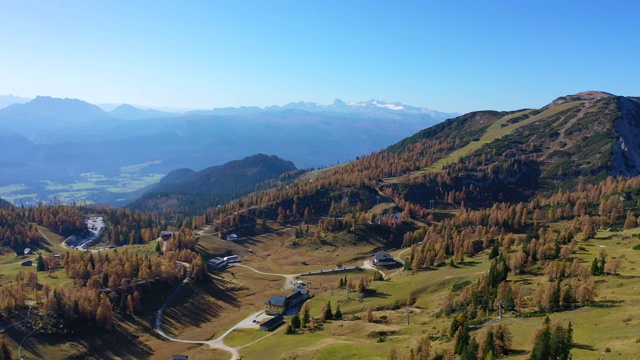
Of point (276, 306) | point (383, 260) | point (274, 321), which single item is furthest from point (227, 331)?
point (383, 260)

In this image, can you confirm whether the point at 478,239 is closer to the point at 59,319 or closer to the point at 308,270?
the point at 308,270

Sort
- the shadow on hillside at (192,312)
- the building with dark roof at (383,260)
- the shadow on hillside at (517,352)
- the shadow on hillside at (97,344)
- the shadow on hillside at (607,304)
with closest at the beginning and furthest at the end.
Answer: the shadow on hillside at (517,352), the shadow on hillside at (607,304), the shadow on hillside at (97,344), the shadow on hillside at (192,312), the building with dark roof at (383,260)

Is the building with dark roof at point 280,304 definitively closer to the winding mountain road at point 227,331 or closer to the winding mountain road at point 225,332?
the winding mountain road at point 227,331

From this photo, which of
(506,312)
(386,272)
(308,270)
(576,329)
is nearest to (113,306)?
(308,270)

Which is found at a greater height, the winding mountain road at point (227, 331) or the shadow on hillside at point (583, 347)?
the shadow on hillside at point (583, 347)

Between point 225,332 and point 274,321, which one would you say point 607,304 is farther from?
point 225,332

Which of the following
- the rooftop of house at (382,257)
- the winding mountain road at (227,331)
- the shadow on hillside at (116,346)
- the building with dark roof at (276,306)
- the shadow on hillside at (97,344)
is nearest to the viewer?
the shadow on hillside at (97,344)

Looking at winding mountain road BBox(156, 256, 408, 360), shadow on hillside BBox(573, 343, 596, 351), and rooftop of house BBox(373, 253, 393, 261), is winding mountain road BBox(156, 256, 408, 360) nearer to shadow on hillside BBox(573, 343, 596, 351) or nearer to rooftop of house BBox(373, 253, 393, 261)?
rooftop of house BBox(373, 253, 393, 261)

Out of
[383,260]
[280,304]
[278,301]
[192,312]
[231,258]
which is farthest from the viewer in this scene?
[231,258]

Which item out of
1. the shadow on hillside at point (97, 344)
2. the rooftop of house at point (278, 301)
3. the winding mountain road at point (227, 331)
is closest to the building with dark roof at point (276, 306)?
the rooftop of house at point (278, 301)

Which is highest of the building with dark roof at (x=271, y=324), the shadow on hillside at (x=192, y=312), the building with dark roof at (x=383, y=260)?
the building with dark roof at (x=383, y=260)

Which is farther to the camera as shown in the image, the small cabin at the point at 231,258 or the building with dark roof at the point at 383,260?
the small cabin at the point at 231,258
